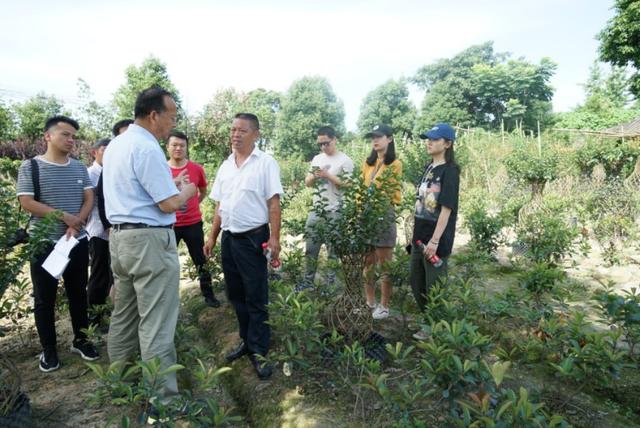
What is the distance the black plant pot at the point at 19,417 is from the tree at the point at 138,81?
54.7 feet

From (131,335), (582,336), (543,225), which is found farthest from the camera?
(543,225)

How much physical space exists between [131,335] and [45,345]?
1.09 metres

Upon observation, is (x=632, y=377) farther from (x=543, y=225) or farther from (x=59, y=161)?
(x=59, y=161)

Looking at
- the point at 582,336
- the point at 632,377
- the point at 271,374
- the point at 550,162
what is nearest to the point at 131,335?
the point at 271,374

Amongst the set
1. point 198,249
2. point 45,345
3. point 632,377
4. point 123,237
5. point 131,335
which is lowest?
point 632,377

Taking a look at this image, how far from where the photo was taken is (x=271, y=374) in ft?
8.95

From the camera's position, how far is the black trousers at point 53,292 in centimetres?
281

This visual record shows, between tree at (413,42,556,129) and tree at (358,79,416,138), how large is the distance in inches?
112

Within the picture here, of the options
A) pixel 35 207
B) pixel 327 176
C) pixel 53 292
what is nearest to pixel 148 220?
pixel 35 207

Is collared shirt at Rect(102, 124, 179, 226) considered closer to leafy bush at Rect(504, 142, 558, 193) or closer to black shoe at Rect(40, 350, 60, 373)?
black shoe at Rect(40, 350, 60, 373)

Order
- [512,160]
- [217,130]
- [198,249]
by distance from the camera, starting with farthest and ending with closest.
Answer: [217,130] → [512,160] → [198,249]

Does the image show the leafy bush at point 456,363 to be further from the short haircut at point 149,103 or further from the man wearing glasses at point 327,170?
the man wearing glasses at point 327,170

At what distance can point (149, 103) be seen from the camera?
2186mm

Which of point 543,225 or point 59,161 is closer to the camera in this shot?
point 59,161
